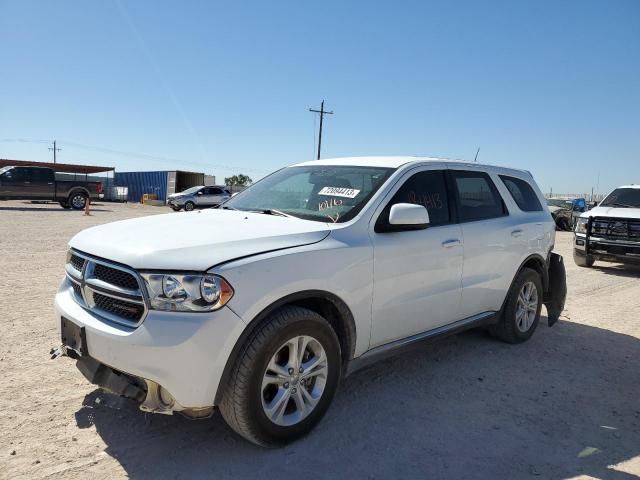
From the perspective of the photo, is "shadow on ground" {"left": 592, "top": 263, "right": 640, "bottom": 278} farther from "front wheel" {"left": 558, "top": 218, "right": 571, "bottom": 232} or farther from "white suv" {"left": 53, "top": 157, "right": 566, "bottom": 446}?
"front wheel" {"left": 558, "top": 218, "right": 571, "bottom": 232}

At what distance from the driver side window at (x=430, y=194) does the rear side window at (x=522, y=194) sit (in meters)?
1.26

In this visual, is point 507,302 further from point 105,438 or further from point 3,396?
point 3,396

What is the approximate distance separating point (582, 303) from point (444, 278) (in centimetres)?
435

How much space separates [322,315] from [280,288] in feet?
1.92

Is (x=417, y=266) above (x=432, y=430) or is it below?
above

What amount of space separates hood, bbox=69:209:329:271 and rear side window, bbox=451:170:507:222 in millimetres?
1615

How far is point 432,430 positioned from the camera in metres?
3.25

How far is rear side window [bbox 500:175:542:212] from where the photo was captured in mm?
5156

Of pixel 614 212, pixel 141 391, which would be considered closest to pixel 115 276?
pixel 141 391

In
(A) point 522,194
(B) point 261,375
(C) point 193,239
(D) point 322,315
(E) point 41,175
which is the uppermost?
(A) point 522,194

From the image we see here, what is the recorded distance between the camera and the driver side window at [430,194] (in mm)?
3797

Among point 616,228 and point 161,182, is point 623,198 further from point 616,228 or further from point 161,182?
point 161,182

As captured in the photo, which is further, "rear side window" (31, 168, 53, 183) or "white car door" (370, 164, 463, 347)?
"rear side window" (31, 168, 53, 183)

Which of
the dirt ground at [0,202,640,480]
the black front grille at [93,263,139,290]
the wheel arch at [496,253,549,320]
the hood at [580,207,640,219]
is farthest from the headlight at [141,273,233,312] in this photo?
the hood at [580,207,640,219]
